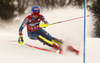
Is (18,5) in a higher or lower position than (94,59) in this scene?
higher

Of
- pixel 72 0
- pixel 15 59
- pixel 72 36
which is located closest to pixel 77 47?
pixel 72 36

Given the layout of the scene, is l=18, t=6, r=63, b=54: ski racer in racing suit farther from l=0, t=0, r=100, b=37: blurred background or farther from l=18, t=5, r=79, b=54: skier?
l=0, t=0, r=100, b=37: blurred background

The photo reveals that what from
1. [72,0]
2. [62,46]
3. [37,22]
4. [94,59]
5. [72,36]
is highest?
[72,0]

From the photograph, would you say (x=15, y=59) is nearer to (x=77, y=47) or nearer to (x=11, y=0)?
(x=77, y=47)

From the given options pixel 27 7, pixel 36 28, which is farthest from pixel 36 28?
pixel 27 7

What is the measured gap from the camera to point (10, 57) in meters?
2.26

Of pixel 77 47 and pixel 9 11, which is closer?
pixel 77 47

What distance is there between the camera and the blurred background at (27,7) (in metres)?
8.94

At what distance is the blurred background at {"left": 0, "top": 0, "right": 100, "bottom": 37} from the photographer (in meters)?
8.94

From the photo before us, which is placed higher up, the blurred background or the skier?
the blurred background

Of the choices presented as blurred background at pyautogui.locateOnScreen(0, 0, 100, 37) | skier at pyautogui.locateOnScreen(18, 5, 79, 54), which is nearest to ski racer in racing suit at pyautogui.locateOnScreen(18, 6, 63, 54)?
→ skier at pyautogui.locateOnScreen(18, 5, 79, 54)

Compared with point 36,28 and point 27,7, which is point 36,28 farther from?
point 27,7

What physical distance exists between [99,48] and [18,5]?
8.44 metres

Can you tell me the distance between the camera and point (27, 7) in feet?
32.5
